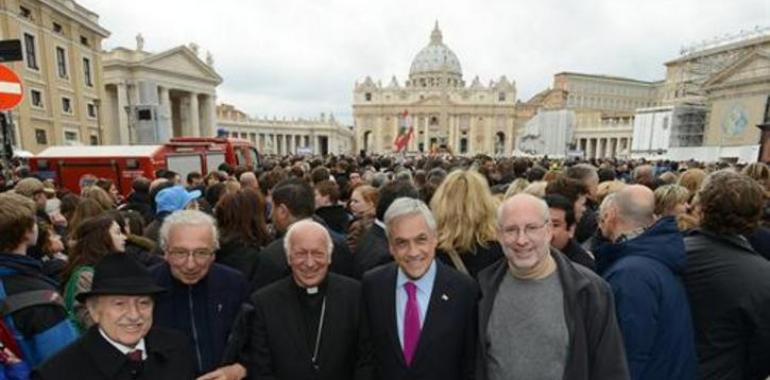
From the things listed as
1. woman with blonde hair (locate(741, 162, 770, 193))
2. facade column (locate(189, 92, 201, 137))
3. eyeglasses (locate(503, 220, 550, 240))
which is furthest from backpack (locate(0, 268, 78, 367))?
facade column (locate(189, 92, 201, 137))

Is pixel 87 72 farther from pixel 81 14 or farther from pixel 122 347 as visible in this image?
pixel 122 347

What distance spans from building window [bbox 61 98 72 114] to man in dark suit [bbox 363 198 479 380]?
102 feet

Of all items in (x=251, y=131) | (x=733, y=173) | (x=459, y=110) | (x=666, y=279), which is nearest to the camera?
(x=666, y=279)

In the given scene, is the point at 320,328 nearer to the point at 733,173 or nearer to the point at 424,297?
the point at 424,297

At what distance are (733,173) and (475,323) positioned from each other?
2.13 m

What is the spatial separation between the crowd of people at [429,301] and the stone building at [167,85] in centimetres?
3873

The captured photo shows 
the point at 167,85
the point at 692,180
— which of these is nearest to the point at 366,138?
the point at 167,85

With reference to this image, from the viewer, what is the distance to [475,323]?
258cm

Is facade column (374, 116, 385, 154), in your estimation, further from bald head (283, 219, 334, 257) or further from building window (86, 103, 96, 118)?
bald head (283, 219, 334, 257)

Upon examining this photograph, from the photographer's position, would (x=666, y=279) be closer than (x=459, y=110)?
Yes

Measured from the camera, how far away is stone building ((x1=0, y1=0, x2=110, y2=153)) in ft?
72.6

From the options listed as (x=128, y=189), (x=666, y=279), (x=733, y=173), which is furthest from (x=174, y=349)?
(x=128, y=189)

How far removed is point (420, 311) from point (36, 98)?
29309 millimetres

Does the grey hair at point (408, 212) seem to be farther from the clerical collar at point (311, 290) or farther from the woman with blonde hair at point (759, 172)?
the woman with blonde hair at point (759, 172)
